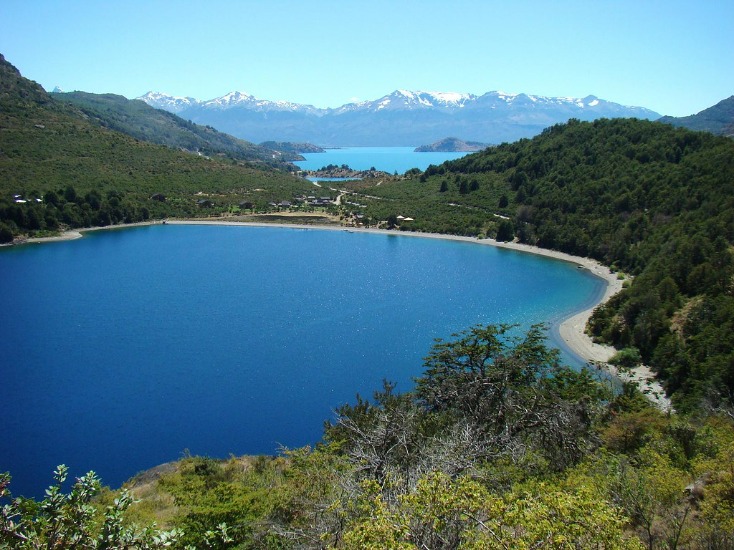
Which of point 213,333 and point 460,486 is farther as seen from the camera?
point 213,333

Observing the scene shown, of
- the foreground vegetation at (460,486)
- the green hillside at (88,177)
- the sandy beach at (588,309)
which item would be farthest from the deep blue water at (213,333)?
the green hillside at (88,177)

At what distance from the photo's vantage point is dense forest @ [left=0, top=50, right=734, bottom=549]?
700cm

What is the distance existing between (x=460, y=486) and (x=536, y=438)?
9.68 m

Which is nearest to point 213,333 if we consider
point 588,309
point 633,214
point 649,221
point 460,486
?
point 588,309

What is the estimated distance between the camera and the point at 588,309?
4722cm

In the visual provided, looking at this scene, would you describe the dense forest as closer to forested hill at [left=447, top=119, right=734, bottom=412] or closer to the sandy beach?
forested hill at [left=447, top=119, right=734, bottom=412]

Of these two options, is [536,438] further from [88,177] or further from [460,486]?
[88,177]

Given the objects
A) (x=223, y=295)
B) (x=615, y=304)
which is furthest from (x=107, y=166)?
(x=615, y=304)

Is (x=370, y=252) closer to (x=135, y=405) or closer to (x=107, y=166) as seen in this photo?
(x=135, y=405)

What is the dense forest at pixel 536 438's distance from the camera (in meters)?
7.00

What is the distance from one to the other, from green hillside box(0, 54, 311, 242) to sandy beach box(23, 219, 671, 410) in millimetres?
3990

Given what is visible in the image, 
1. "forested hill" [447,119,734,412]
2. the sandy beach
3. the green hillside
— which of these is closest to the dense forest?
"forested hill" [447,119,734,412]

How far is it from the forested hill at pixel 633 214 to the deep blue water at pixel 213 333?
733 cm

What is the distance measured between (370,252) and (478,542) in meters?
68.3
